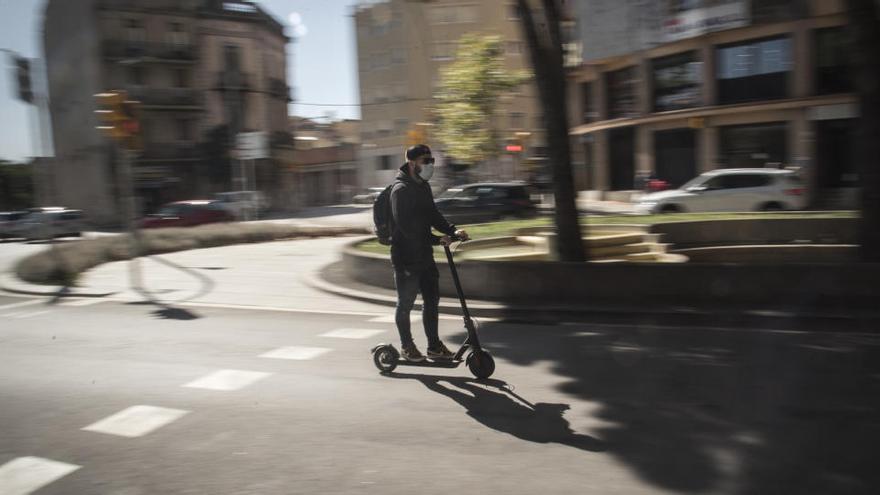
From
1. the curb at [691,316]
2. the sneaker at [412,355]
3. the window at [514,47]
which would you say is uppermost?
the window at [514,47]

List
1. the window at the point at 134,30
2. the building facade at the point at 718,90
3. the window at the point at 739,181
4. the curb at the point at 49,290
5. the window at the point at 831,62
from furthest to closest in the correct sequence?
1. the window at the point at 134,30
2. the building facade at the point at 718,90
3. the window at the point at 831,62
4. the window at the point at 739,181
5. the curb at the point at 49,290

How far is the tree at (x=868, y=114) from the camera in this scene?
292 inches

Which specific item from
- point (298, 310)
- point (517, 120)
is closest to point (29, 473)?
point (298, 310)

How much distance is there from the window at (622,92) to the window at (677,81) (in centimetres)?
126

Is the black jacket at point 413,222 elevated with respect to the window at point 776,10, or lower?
lower

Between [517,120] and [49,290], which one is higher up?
[517,120]

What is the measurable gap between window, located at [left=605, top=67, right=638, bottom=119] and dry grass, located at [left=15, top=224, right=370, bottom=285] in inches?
584

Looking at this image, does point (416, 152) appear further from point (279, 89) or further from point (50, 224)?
point (279, 89)

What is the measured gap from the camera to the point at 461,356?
5.53 meters

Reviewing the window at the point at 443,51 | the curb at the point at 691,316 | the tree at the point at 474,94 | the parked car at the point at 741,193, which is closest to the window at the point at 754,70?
the parked car at the point at 741,193

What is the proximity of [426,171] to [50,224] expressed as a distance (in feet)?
89.6

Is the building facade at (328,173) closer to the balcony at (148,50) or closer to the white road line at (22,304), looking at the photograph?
the balcony at (148,50)

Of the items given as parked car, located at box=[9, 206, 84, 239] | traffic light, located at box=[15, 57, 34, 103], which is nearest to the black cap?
traffic light, located at box=[15, 57, 34, 103]

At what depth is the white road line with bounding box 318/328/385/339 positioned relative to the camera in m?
7.26
